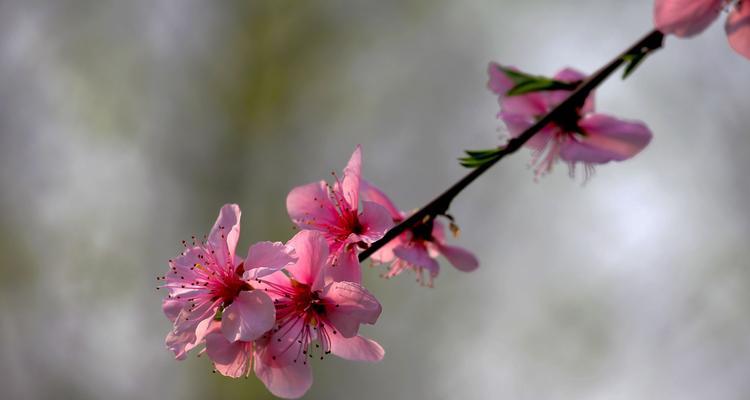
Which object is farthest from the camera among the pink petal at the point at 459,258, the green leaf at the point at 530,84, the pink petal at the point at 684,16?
the pink petal at the point at 459,258

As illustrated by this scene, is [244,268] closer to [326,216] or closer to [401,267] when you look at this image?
[326,216]

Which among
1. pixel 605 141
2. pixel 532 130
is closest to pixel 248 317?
pixel 532 130

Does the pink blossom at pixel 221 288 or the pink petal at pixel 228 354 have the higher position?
the pink blossom at pixel 221 288

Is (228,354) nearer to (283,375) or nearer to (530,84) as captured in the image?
(283,375)

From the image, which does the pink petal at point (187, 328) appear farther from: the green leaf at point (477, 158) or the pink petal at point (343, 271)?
the green leaf at point (477, 158)

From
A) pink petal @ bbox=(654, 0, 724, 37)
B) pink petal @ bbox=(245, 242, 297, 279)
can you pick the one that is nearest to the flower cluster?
pink petal @ bbox=(245, 242, 297, 279)

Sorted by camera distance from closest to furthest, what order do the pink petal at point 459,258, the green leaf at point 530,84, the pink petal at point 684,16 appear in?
the pink petal at point 684,16
the green leaf at point 530,84
the pink petal at point 459,258

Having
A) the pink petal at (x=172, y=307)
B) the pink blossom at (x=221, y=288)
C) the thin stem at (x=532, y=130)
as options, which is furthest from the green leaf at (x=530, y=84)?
the pink petal at (x=172, y=307)
